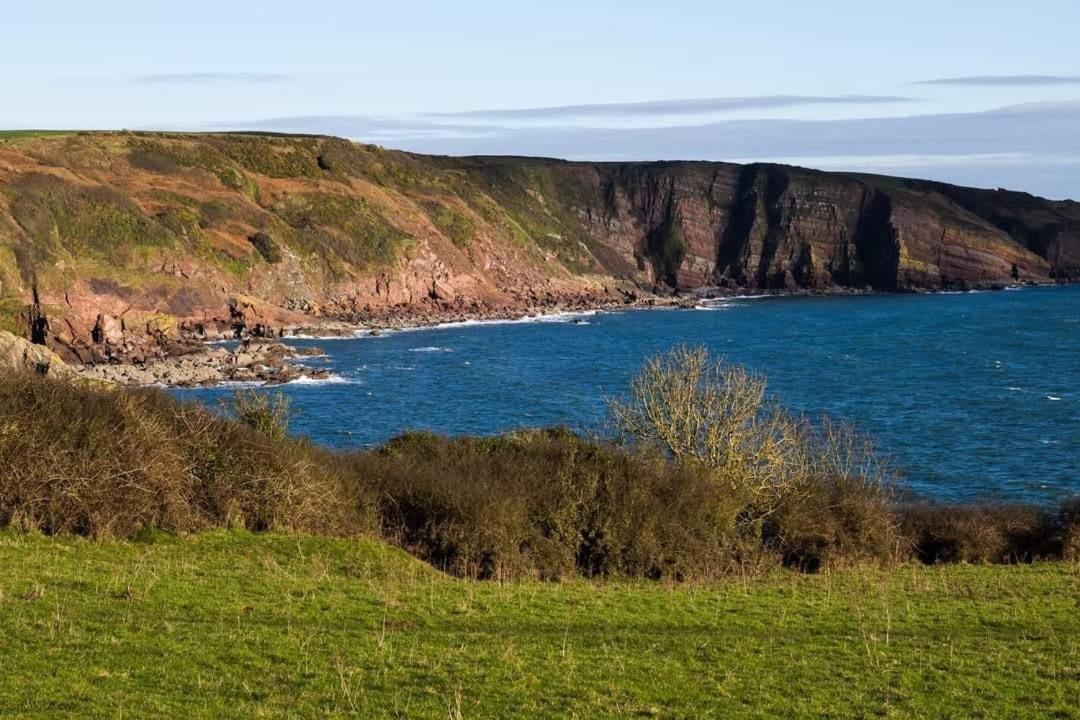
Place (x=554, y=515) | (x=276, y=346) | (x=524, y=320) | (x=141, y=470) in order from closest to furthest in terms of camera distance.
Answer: (x=141, y=470)
(x=554, y=515)
(x=276, y=346)
(x=524, y=320)

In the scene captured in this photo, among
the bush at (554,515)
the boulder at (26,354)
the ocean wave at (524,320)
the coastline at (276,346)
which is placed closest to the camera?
the bush at (554,515)

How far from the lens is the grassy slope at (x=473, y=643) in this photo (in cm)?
1605

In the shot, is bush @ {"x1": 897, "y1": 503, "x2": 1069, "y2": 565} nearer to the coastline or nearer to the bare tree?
the bare tree

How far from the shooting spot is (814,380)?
9650cm

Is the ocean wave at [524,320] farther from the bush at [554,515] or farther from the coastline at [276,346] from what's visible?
the bush at [554,515]

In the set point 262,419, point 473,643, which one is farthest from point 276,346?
point 473,643

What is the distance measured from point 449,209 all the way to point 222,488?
149 meters

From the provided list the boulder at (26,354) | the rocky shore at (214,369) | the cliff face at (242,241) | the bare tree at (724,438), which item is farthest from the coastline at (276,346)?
the bare tree at (724,438)

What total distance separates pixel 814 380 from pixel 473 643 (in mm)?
80876

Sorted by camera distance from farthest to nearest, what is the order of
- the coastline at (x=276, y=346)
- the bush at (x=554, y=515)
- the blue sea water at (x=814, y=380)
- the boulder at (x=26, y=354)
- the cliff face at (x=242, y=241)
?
the cliff face at (x=242, y=241) → the coastline at (x=276, y=346) → the boulder at (x=26, y=354) → the blue sea water at (x=814, y=380) → the bush at (x=554, y=515)

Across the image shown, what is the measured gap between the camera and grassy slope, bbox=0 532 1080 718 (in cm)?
1605

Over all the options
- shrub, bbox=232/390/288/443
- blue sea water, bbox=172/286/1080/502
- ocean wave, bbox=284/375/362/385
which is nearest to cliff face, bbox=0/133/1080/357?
blue sea water, bbox=172/286/1080/502

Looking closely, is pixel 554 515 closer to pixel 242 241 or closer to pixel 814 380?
pixel 814 380

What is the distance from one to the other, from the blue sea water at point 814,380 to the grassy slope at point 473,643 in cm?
3038
